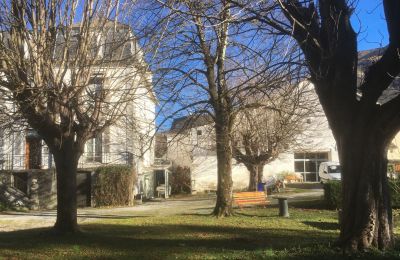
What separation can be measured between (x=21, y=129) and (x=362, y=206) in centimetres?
956

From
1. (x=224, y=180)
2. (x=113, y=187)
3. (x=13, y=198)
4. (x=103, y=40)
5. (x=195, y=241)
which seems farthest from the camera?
(x=113, y=187)

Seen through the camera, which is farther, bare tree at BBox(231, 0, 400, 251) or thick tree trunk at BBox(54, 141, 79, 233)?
thick tree trunk at BBox(54, 141, 79, 233)

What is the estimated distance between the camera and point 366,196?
26.7 ft

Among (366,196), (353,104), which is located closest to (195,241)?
(366,196)

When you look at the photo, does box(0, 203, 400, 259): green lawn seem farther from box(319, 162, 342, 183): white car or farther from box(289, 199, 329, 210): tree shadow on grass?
box(319, 162, 342, 183): white car

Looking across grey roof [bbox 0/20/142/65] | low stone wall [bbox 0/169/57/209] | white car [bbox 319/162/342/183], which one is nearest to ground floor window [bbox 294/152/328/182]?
white car [bbox 319/162/342/183]

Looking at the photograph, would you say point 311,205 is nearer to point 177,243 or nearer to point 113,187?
point 113,187

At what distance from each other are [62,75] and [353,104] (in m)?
6.27

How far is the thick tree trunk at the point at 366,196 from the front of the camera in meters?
8.17

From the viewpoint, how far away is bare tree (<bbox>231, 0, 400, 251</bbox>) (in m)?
8.15

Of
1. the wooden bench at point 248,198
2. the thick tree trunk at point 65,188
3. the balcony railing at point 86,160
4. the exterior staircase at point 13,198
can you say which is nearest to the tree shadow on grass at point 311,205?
the wooden bench at point 248,198

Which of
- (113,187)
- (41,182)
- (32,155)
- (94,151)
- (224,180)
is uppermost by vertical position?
(94,151)

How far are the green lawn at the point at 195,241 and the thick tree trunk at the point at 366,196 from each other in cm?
34

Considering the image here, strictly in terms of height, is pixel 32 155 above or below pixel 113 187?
above
